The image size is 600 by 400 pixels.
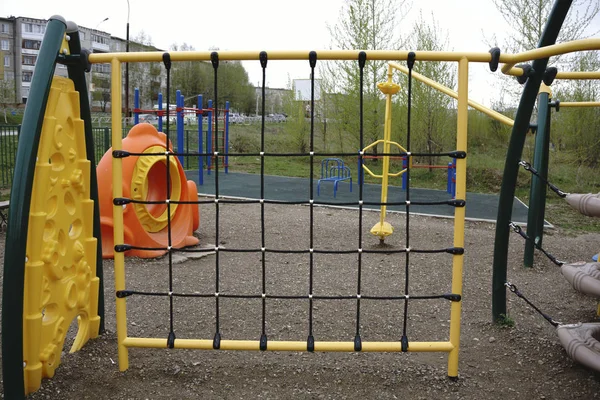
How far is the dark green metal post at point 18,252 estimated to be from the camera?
6.64ft

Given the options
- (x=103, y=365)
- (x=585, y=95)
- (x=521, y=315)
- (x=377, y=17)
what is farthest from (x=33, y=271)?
(x=377, y=17)

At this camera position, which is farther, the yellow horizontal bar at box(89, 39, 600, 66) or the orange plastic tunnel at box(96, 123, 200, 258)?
the orange plastic tunnel at box(96, 123, 200, 258)

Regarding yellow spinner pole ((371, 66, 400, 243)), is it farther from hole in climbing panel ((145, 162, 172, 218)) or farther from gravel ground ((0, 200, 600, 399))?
hole in climbing panel ((145, 162, 172, 218))

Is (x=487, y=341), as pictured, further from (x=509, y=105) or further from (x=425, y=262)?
(x=509, y=105)

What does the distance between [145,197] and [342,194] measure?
652 cm

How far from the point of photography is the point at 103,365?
2621 mm

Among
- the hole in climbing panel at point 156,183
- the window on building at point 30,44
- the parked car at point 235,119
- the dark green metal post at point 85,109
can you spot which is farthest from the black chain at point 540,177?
the window on building at point 30,44

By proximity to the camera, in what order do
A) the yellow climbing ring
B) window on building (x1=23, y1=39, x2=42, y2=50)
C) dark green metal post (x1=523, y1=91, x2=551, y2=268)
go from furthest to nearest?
window on building (x1=23, y1=39, x2=42, y2=50)
the yellow climbing ring
dark green metal post (x1=523, y1=91, x2=551, y2=268)

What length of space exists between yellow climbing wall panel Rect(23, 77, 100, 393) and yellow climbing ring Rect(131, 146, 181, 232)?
2.20 metres

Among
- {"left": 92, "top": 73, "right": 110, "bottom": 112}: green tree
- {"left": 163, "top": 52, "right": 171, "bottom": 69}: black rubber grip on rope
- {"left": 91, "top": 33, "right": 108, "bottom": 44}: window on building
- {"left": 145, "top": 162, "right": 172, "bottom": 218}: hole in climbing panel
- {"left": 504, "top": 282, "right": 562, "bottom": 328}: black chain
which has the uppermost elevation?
{"left": 91, "top": 33, "right": 108, "bottom": 44}: window on building

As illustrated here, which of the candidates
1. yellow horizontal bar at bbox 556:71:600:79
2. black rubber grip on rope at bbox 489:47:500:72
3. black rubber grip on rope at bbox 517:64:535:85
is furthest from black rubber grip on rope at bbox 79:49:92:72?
yellow horizontal bar at bbox 556:71:600:79

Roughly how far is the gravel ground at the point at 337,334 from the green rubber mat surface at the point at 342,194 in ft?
11.3

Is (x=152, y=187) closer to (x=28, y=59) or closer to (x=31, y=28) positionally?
(x=28, y=59)

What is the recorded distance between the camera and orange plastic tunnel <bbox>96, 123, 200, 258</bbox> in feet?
15.8
